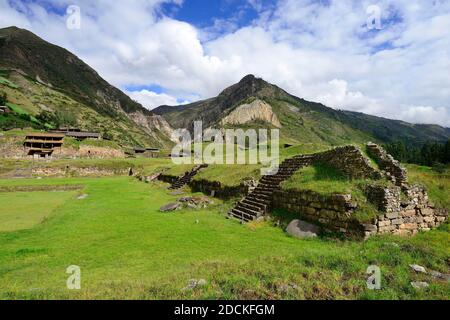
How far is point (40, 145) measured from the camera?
8325cm

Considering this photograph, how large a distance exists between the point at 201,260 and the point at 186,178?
25.9 meters

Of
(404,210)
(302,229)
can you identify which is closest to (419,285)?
(404,210)

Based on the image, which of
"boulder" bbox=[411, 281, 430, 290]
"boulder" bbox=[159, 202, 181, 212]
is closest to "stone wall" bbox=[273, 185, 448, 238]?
"boulder" bbox=[411, 281, 430, 290]

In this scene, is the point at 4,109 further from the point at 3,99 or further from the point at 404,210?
the point at 404,210

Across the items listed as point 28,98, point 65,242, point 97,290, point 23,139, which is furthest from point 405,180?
point 28,98

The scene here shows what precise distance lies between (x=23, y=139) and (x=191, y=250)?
93.6 meters

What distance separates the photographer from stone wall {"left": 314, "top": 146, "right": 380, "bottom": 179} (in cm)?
1461

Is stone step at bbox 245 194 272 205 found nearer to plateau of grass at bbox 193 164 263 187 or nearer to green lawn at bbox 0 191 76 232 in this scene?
plateau of grass at bbox 193 164 263 187

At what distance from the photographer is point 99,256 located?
35.3 feet

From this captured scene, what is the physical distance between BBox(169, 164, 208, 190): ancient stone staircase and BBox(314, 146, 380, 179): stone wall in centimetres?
2057

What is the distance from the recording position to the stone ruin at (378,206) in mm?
12469

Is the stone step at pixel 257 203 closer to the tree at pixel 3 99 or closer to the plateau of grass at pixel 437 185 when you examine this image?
the plateau of grass at pixel 437 185

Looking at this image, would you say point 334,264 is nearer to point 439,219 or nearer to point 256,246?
point 256,246

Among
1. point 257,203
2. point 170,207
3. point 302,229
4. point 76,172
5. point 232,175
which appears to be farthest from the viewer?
point 76,172
